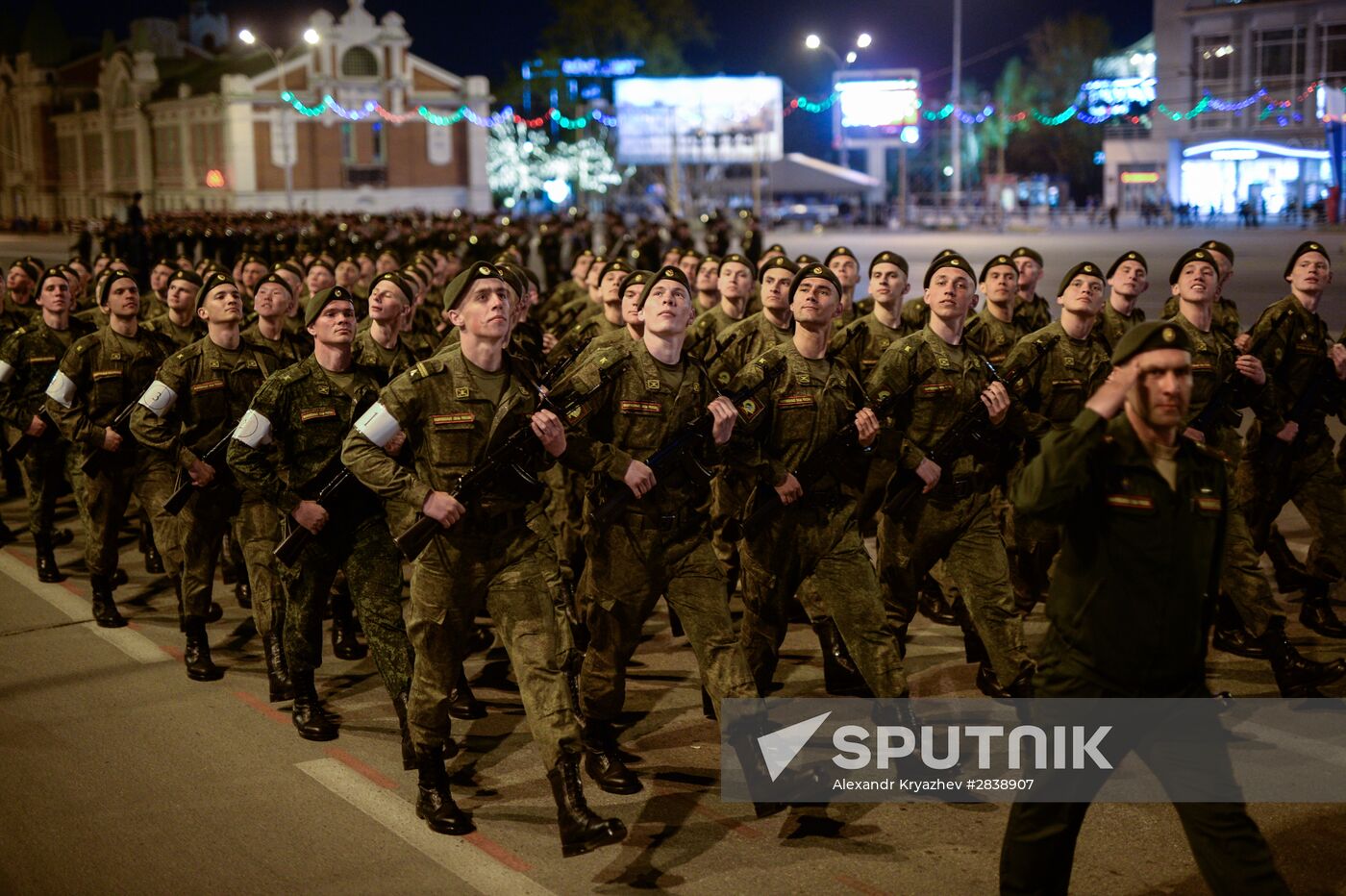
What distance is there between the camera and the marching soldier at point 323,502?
22.0ft

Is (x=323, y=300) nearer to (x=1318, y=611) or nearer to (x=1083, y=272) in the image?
(x=1083, y=272)

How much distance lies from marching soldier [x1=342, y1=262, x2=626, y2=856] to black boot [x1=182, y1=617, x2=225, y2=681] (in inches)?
103

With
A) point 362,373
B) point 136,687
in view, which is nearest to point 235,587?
point 136,687

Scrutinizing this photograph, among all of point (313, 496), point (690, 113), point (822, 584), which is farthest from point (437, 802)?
point (690, 113)

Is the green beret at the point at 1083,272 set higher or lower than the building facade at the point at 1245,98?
lower

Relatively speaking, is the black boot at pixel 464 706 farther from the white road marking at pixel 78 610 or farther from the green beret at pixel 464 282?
the green beret at pixel 464 282

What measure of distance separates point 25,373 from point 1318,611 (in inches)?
332

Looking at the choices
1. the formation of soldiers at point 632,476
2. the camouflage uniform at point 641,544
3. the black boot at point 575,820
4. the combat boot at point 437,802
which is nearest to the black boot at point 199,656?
the formation of soldiers at point 632,476

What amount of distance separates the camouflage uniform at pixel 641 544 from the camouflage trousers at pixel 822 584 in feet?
1.26

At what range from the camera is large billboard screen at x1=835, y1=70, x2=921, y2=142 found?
79125 mm

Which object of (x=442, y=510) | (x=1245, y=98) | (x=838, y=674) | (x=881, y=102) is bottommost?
(x=838, y=674)

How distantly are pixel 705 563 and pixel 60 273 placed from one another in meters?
6.28

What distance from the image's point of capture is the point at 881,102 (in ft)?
263

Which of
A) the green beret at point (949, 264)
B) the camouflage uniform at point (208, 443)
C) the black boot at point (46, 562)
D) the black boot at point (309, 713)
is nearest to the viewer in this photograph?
the black boot at point (309, 713)
